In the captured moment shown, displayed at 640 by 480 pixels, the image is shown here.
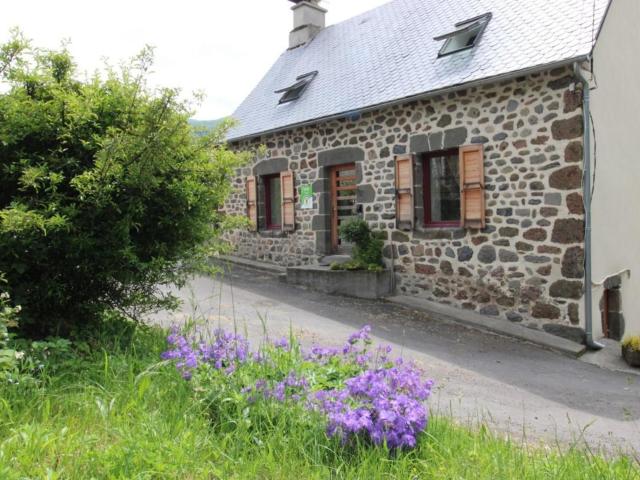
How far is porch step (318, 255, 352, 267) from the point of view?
989cm

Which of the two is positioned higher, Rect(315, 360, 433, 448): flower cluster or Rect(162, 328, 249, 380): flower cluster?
Rect(162, 328, 249, 380): flower cluster

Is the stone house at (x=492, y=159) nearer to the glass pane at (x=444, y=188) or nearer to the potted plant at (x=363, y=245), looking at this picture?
the glass pane at (x=444, y=188)

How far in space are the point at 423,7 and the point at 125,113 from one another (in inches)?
385

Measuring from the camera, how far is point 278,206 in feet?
39.4

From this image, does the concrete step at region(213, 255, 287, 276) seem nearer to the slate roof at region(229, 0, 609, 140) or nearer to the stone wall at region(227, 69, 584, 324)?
the stone wall at region(227, 69, 584, 324)

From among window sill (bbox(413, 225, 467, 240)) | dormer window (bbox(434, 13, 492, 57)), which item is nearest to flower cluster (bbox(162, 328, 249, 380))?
window sill (bbox(413, 225, 467, 240))

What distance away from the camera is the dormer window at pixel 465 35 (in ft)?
28.6

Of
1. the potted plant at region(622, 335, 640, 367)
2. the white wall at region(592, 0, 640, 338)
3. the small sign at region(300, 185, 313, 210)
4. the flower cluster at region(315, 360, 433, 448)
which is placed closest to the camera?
the flower cluster at region(315, 360, 433, 448)

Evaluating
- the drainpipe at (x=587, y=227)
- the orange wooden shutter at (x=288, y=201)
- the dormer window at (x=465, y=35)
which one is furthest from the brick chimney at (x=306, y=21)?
the drainpipe at (x=587, y=227)

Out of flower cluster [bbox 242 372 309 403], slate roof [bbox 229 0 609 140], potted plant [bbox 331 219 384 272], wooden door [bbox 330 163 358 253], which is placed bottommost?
flower cluster [bbox 242 372 309 403]

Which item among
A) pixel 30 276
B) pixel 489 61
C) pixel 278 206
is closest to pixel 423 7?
pixel 489 61

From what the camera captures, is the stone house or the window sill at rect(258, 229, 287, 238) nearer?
the stone house

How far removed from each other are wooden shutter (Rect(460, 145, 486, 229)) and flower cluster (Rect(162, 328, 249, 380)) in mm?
5217

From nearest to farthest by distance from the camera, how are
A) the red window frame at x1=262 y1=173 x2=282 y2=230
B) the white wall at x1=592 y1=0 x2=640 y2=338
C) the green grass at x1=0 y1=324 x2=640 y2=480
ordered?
the green grass at x1=0 y1=324 x2=640 y2=480
the white wall at x1=592 y1=0 x2=640 y2=338
the red window frame at x1=262 y1=173 x2=282 y2=230
